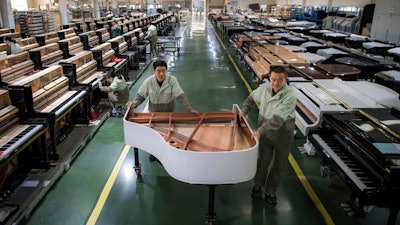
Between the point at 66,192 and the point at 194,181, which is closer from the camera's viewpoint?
the point at 194,181

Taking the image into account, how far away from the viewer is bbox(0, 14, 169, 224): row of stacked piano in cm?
460

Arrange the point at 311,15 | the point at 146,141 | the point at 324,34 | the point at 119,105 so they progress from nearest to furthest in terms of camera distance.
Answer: the point at 146,141, the point at 119,105, the point at 324,34, the point at 311,15

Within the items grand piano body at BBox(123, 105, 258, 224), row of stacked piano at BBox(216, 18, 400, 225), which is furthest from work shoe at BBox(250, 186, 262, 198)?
row of stacked piano at BBox(216, 18, 400, 225)

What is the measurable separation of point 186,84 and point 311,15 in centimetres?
2254

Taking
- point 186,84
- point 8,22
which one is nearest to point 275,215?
point 186,84

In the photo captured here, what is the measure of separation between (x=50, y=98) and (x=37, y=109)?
0.58 metres

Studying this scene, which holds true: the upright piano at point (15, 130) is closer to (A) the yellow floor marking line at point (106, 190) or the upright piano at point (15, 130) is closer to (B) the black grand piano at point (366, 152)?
(A) the yellow floor marking line at point (106, 190)

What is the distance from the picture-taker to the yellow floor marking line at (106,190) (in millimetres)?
4504

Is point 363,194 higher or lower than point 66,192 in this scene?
higher

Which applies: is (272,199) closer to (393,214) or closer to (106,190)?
(393,214)

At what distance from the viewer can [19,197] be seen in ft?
15.2

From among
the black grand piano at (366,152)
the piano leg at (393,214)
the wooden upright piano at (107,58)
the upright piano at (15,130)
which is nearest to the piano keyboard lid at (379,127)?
the black grand piano at (366,152)

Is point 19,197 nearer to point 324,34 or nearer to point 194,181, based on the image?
point 194,181

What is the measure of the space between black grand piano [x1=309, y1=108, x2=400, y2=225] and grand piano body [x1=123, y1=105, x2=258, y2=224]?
3.84 ft
